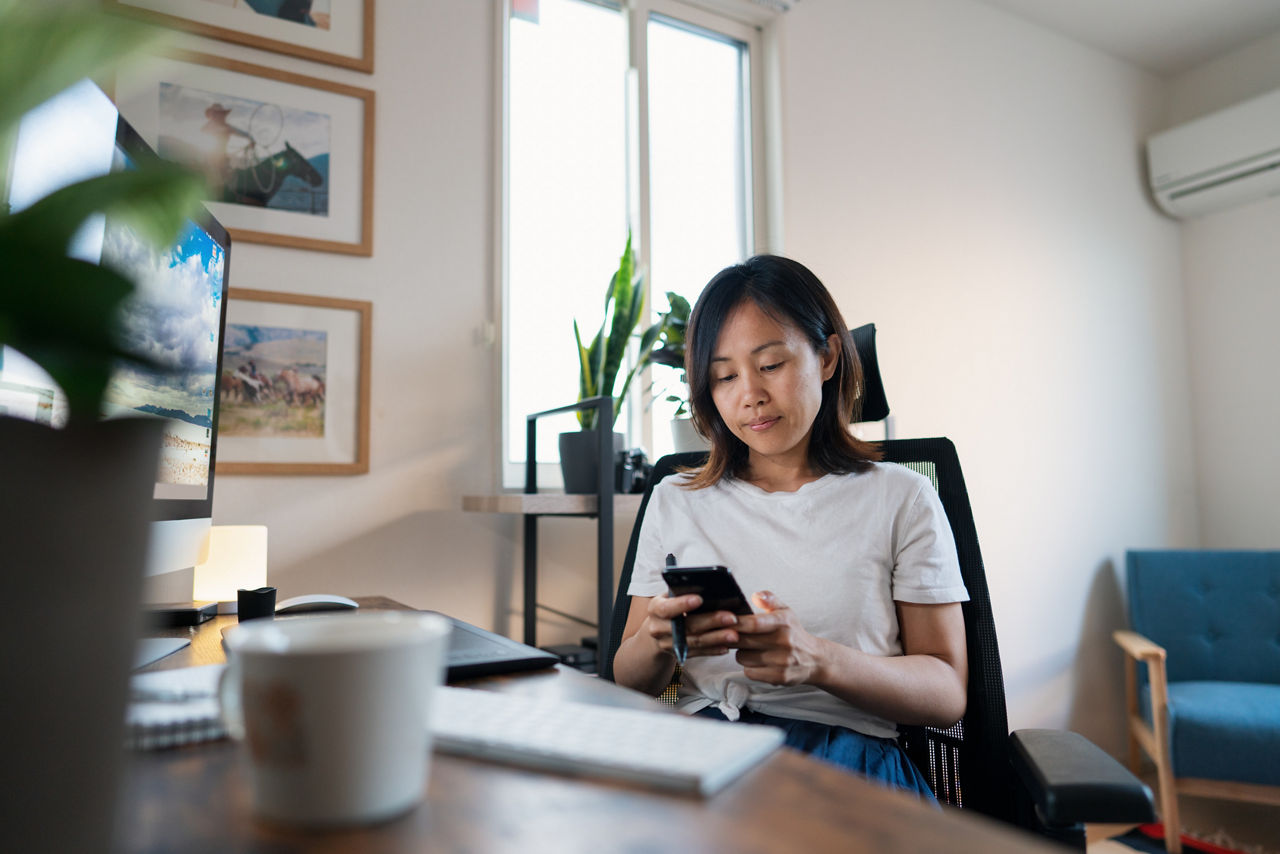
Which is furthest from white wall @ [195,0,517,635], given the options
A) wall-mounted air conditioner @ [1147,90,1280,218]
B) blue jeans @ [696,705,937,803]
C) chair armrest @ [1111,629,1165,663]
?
wall-mounted air conditioner @ [1147,90,1280,218]

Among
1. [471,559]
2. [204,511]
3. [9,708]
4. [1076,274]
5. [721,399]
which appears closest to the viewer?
[9,708]

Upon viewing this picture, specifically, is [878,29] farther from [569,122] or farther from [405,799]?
[405,799]

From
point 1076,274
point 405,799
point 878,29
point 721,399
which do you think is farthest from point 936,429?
point 405,799

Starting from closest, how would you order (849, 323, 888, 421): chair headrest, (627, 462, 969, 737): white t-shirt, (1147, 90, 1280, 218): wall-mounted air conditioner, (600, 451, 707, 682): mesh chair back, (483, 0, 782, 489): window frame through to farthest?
(627, 462, 969, 737): white t-shirt, (600, 451, 707, 682): mesh chair back, (849, 323, 888, 421): chair headrest, (483, 0, 782, 489): window frame, (1147, 90, 1280, 218): wall-mounted air conditioner

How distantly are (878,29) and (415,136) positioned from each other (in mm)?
1880

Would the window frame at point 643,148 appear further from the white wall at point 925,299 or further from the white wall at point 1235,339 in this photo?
the white wall at point 1235,339

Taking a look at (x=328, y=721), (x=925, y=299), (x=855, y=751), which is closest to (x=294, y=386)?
(x=855, y=751)

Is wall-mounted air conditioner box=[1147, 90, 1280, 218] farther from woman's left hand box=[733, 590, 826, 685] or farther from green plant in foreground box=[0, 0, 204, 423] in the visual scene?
green plant in foreground box=[0, 0, 204, 423]

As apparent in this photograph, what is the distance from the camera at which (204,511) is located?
3.50ft

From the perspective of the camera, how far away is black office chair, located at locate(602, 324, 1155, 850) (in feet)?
2.14

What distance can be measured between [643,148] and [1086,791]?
2.33m

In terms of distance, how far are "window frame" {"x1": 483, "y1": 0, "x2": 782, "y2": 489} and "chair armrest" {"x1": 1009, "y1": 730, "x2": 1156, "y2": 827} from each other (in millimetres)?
1679

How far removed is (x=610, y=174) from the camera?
8.55ft

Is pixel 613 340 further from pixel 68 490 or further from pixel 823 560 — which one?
pixel 68 490
